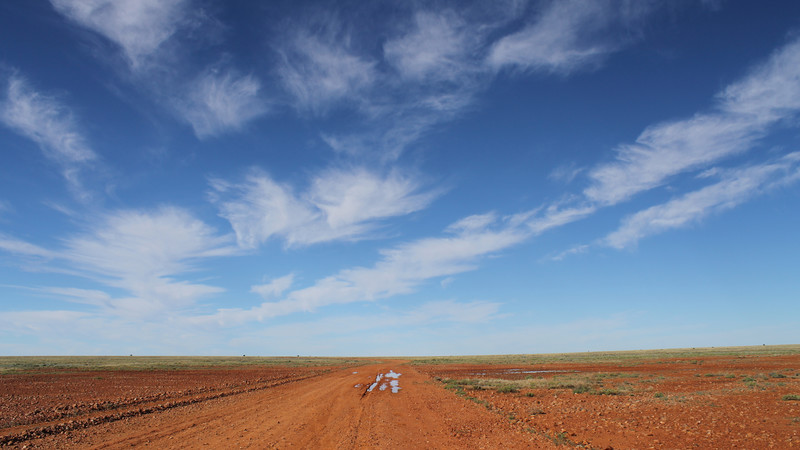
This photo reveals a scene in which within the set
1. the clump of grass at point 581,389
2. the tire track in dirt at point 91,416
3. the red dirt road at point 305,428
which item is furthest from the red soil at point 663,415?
the tire track in dirt at point 91,416

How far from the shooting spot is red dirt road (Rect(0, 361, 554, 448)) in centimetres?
1089

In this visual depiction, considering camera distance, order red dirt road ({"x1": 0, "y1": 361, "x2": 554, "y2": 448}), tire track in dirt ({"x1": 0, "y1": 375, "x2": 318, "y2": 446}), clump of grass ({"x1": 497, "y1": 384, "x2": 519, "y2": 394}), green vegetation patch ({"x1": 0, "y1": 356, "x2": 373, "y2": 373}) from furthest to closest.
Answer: green vegetation patch ({"x1": 0, "y1": 356, "x2": 373, "y2": 373})
clump of grass ({"x1": 497, "y1": 384, "x2": 519, "y2": 394})
tire track in dirt ({"x1": 0, "y1": 375, "x2": 318, "y2": 446})
red dirt road ({"x1": 0, "y1": 361, "x2": 554, "y2": 448})

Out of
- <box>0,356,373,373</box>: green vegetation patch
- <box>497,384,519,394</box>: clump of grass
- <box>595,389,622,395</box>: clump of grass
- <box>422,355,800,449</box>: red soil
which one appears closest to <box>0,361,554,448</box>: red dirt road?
<box>422,355,800,449</box>: red soil

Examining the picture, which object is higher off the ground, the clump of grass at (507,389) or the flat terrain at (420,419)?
the flat terrain at (420,419)

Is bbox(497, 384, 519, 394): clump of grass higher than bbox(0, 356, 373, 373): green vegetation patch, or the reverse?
bbox(497, 384, 519, 394): clump of grass

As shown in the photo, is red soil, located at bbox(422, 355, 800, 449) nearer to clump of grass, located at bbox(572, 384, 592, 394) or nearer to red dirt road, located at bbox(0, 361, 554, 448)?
clump of grass, located at bbox(572, 384, 592, 394)

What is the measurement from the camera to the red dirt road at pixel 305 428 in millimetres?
10891

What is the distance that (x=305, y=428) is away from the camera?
12.9 meters

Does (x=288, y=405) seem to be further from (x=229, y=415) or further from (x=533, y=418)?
(x=533, y=418)

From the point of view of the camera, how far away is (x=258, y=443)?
1076 centimetres

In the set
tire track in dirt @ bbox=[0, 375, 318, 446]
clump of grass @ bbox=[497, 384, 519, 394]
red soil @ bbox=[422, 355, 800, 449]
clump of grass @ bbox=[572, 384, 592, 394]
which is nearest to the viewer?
red soil @ bbox=[422, 355, 800, 449]

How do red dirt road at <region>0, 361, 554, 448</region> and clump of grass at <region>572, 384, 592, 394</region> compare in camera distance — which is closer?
red dirt road at <region>0, 361, 554, 448</region>

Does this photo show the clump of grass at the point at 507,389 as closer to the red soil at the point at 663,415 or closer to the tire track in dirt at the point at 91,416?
the red soil at the point at 663,415

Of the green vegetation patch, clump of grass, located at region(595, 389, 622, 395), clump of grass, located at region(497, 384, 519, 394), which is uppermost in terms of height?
clump of grass, located at region(595, 389, 622, 395)
